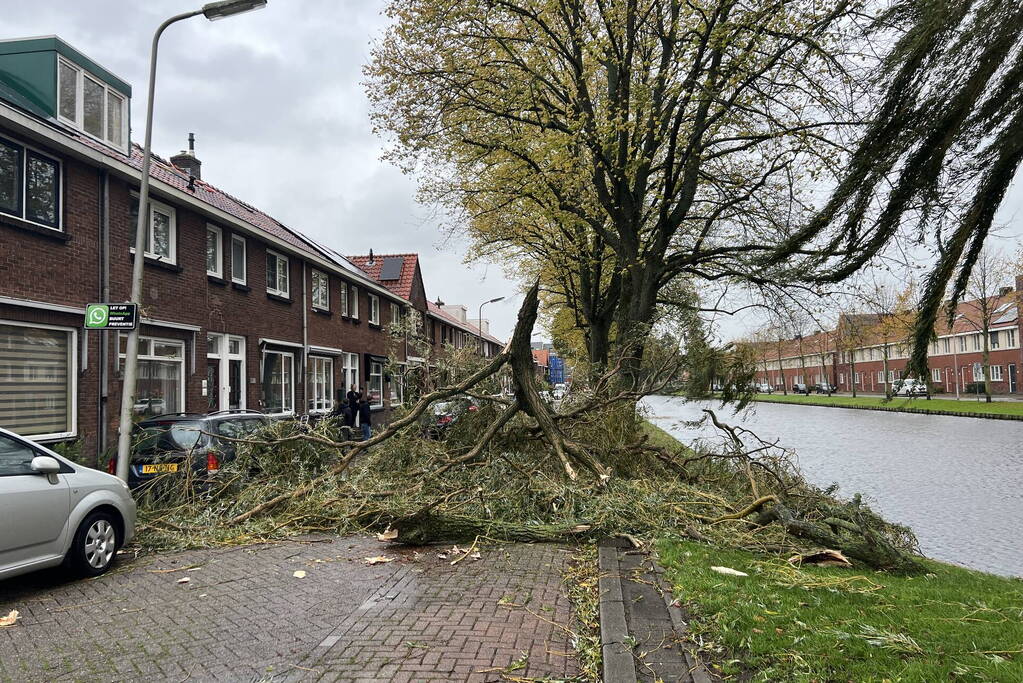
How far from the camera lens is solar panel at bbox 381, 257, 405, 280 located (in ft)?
114

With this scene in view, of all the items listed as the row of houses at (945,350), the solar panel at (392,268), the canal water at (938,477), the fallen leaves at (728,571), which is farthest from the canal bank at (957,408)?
the fallen leaves at (728,571)

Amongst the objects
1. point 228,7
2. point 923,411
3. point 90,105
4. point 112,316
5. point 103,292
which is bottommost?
point 923,411

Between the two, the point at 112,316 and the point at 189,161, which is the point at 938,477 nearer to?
the point at 112,316

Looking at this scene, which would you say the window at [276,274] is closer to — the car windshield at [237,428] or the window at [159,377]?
the window at [159,377]

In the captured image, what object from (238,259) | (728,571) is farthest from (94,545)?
(238,259)

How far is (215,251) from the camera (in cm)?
1672

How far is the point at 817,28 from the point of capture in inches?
455

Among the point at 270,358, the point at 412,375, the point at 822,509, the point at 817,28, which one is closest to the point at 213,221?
the point at 270,358

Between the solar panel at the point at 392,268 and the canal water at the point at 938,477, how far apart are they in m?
16.1

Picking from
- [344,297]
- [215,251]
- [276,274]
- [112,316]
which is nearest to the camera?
[112,316]

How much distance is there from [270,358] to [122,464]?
35.7 feet

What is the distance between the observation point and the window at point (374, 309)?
28.8 m

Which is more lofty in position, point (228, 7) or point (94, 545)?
point (228, 7)

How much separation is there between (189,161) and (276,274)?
19.3 feet
